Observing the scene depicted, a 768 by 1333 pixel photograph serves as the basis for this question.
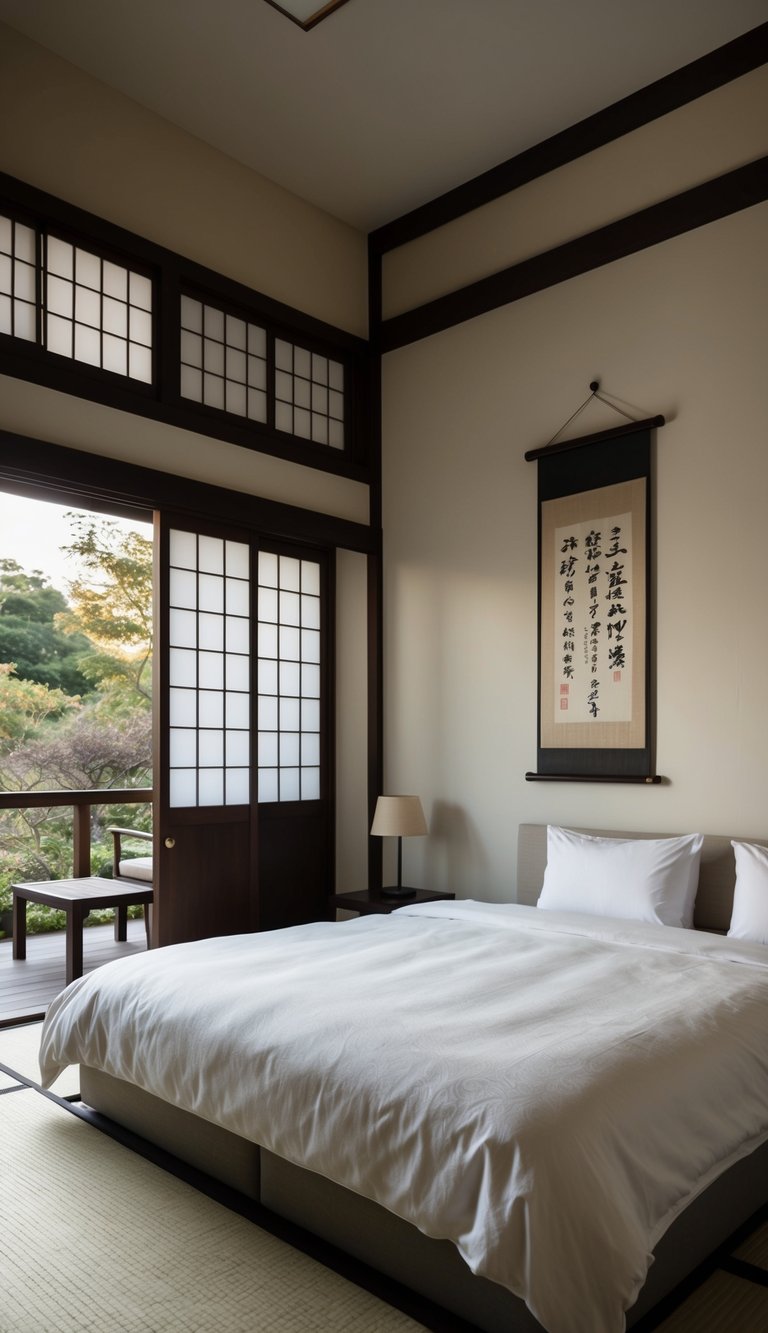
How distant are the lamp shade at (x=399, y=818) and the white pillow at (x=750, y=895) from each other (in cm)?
158

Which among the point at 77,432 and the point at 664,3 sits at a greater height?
the point at 664,3

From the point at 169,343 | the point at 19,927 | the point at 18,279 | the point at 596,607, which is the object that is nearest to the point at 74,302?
the point at 18,279

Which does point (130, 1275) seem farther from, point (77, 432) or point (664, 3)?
point (664, 3)

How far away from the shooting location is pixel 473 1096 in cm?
183

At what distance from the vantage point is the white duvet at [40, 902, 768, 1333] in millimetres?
1654

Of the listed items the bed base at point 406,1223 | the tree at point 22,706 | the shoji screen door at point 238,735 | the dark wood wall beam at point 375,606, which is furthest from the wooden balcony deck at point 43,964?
the tree at point 22,706

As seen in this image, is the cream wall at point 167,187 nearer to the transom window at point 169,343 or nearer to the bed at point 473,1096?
the transom window at point 169,343

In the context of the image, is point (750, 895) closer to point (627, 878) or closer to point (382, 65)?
point (627, 878)

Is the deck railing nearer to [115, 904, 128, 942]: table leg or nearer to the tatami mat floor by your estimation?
[115, 904, 128, 942]: table leg

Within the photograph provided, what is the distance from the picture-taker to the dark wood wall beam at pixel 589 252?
3.78 m

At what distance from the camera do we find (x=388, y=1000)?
2389mm

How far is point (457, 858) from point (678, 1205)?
2881mm

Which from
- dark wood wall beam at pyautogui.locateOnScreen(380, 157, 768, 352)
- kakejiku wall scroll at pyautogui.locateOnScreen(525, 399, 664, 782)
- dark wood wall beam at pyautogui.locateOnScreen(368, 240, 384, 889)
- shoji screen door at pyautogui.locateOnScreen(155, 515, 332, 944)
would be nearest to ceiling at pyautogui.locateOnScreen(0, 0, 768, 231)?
dark wood wall beam at pyautogui.locateOnScreen(380, 157, 768, 352)

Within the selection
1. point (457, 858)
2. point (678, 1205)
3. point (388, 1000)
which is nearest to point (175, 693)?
point (457, 858)
